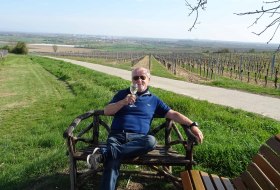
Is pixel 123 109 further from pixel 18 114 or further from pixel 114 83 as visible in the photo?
pixel 114 83

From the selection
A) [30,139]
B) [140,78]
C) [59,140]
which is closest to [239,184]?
[140,78]

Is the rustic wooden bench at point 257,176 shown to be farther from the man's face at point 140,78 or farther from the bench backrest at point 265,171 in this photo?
the man's face at point 140,78

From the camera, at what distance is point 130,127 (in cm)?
474

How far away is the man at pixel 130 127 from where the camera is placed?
4211 mm

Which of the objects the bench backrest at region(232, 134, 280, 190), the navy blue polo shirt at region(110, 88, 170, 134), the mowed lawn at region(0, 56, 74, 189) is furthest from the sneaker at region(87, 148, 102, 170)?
the bench backrest at region(232, 134, 280, 190)

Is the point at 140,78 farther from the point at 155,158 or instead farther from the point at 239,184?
the point at 239,184

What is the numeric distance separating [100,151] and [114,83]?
12.0 m

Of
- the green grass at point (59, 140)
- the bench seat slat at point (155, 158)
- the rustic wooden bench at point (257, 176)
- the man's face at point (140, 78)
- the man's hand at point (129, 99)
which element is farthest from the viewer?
the green grass at point (59, 140)

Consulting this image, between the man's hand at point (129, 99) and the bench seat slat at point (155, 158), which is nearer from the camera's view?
the bench seat slat at point (155, 158)

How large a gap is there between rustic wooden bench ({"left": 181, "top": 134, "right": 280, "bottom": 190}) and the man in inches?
27.0

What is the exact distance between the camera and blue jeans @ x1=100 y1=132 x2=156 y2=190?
416cm

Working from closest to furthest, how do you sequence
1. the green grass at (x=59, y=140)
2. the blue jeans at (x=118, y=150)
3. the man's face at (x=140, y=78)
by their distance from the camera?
1. the blue jeans at (x=118, y=150)
2. the man's face at (x=140, y=78)
3. the green grass at (x=59, y=140)

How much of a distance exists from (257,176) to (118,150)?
150 cm

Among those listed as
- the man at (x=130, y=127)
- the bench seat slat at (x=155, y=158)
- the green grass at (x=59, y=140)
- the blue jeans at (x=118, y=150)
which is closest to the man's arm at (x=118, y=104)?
the man at (x=130, y=127)
